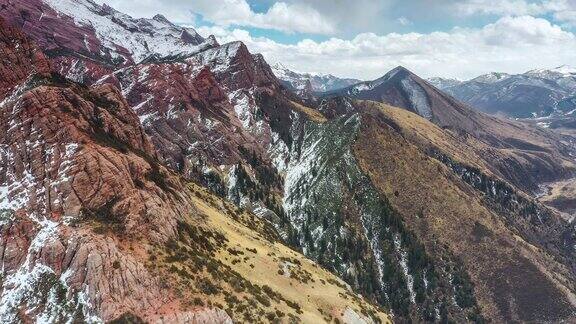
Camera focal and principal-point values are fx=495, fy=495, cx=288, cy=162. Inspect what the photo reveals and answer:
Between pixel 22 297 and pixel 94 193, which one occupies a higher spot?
pixel 94 193

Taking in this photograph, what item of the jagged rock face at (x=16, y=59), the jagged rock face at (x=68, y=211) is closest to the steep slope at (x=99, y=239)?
the jagged rock face at (x=68, y=211)

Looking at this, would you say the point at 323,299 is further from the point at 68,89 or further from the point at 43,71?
the point at 43,71

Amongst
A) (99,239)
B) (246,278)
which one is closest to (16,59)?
(99,239)

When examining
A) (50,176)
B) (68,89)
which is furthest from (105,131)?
(50,176)

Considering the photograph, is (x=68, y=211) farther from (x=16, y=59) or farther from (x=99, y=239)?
(x=16, y=59)

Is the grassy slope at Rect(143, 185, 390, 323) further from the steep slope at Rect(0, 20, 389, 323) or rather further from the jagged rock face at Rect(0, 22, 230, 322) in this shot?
the jagged rock face at Rect(0, 22, 230, 322)

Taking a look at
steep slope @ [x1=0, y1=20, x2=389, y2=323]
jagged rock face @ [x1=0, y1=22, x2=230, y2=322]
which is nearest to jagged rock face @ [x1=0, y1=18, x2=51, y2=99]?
steep slope @ [x1=0, y1=20, x2=389, y2=323]
